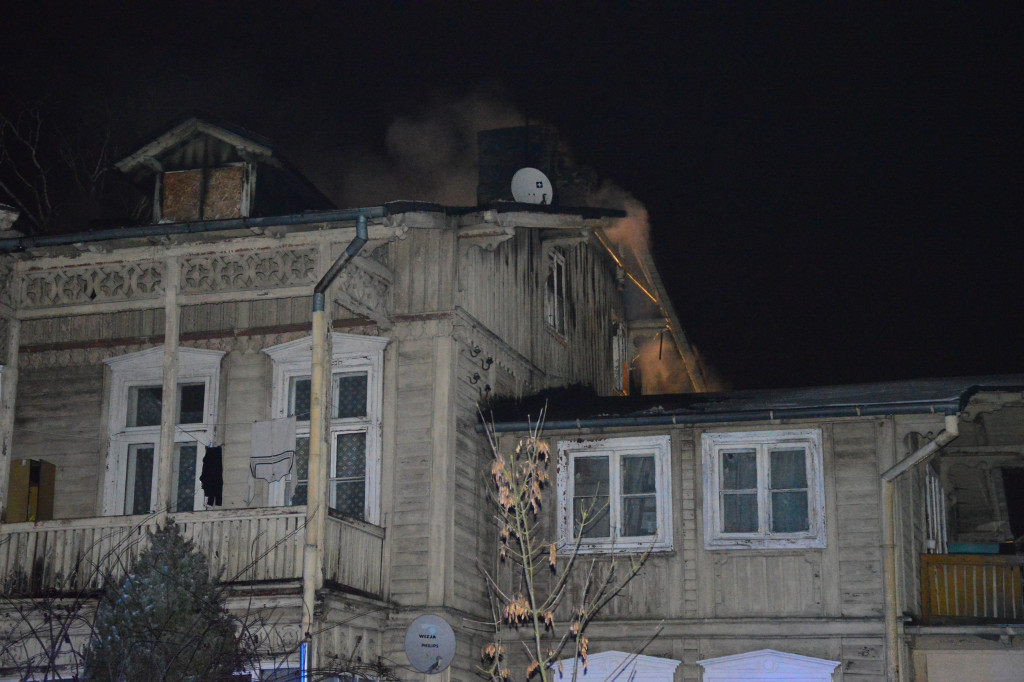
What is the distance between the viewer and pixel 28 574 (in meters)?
17.1

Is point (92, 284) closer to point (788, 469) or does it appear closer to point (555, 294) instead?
point (555, 294)

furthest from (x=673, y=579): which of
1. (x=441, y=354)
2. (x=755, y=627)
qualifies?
(x=441, y=354)

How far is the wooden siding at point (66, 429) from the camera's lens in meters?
19.4

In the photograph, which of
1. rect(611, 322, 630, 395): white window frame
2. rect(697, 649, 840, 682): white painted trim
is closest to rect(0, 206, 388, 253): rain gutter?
rect(697, 649, 840, 682): white painted trim

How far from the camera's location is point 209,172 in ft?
64.7

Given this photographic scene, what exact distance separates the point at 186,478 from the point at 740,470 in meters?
7.82

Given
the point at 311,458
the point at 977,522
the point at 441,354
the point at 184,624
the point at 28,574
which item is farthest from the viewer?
the point at 977,522

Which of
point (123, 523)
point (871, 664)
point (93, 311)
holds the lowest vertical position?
point (871, 664)

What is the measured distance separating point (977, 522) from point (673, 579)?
6561mm

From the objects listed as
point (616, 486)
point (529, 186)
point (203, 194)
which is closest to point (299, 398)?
point (203, 194)

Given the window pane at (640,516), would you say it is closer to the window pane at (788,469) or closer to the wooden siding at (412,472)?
the window pane at (788,469)

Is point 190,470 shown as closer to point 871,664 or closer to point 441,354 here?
point 441,354

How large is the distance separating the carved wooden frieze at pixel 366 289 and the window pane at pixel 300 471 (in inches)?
80.6

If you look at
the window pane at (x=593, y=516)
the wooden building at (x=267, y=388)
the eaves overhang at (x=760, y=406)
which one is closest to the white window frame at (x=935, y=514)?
the eaves overhang at (x=760, y=406)
